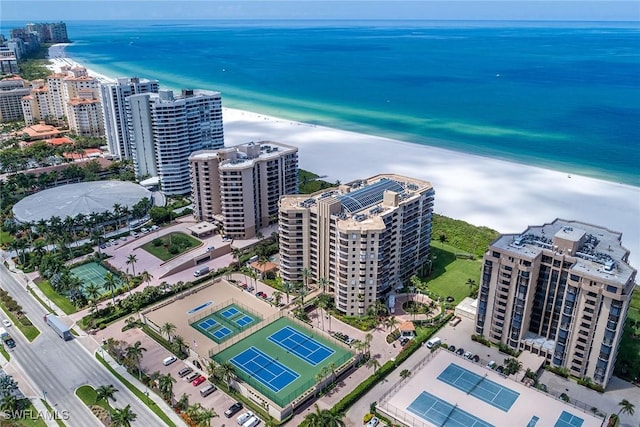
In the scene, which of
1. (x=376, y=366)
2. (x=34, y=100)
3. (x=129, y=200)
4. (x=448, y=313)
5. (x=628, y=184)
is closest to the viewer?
(x=376, y=366)

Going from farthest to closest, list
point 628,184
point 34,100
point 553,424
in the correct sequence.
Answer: point 34,100 → point 628,184 → point 553,424

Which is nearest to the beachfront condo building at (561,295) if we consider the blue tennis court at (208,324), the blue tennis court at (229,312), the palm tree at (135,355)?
the blue tennis court at (229,312)

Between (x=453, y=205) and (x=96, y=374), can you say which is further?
(x=453, y=205)

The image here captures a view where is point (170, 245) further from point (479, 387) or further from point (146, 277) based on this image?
point (479, 387)

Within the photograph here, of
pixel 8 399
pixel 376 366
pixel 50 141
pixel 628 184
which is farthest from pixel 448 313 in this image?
pixel 50 141

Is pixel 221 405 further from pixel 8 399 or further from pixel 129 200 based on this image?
pixel 129 200

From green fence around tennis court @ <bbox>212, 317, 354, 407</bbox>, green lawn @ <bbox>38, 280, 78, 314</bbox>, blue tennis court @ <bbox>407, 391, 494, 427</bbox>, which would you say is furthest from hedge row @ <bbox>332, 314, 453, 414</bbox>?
green lawn @ <bbox>38, 280, 78, 314</bbox>
